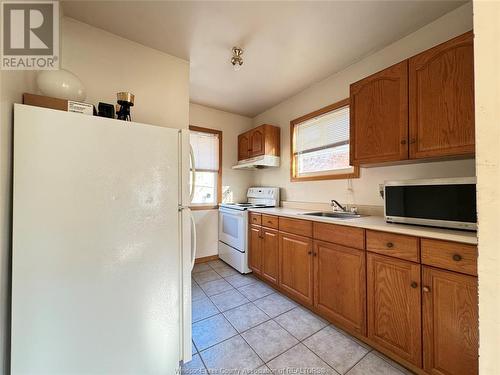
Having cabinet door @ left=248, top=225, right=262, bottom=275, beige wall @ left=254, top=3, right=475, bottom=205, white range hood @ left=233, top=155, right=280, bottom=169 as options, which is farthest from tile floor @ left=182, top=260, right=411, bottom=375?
white range hood @ left=233, top=155, right=280, bottom=169

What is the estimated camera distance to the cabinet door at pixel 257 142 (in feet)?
10.1

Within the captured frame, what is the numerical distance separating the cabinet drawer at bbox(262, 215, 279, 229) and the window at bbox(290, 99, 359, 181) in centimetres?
76

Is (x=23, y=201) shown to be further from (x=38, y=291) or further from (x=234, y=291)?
(x=234, y=291)

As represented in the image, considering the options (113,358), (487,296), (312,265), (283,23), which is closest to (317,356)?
(312,265)

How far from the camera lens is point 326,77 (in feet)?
7.95

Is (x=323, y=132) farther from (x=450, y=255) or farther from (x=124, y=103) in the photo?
(x=124, y=103)

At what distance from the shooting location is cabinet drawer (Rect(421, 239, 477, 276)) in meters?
1.04

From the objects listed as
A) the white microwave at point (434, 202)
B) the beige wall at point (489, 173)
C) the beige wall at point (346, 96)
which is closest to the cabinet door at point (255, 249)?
the beige wall at point (346, 96)

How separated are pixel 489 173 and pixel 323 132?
2329mm

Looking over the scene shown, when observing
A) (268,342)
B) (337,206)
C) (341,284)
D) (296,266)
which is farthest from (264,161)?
(268,342)

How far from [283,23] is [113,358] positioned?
97.9 inches

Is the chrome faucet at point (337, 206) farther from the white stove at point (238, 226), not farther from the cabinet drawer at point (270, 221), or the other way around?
the white stove at point (238, 226)

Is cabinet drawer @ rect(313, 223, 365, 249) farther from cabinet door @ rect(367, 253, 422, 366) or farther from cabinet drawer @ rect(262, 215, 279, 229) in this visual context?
cabinet drawer @ rect(262, 215, 279, 229)

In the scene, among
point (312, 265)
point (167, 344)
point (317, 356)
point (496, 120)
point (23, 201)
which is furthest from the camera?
point (312, 265)
